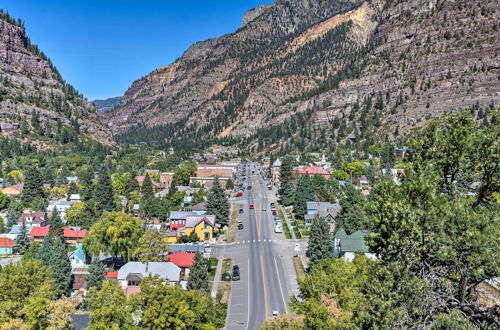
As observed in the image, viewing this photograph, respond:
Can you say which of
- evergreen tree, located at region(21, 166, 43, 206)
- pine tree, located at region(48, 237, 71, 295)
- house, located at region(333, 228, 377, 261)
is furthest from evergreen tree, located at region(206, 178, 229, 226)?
evergreen tree, located at region(21, 166, 43, 206)

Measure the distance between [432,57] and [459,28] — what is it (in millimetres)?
16804

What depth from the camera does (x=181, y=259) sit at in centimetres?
5244

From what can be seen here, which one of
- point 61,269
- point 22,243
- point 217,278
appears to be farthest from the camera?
point 22,243

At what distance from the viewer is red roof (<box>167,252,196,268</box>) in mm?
51656

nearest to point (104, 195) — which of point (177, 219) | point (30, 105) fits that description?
point (177, 219)

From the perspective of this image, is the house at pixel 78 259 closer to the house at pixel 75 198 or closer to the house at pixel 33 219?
the house at pixel 33 219

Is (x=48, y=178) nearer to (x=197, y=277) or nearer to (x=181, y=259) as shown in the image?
(x=181, y=259)

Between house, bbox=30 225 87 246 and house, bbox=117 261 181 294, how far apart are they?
913 inches

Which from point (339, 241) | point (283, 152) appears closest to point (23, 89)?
point (283, 152)

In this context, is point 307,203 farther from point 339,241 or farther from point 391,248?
point 391,248

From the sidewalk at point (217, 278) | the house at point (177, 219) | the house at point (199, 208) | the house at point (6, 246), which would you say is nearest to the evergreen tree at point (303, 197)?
the house at point (199, 208)

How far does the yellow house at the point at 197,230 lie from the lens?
6700 cm

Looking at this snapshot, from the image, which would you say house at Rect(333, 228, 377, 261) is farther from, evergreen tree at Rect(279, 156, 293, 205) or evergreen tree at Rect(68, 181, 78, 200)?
evergreen tree at Rect(68, 181, 78, 200)

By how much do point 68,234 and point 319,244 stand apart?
42475 millimetres
